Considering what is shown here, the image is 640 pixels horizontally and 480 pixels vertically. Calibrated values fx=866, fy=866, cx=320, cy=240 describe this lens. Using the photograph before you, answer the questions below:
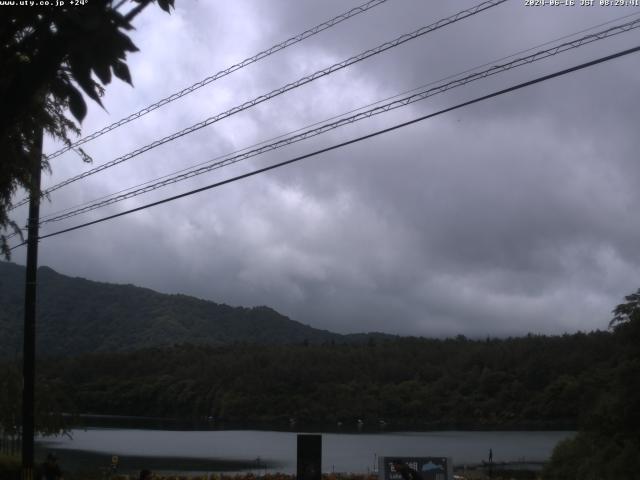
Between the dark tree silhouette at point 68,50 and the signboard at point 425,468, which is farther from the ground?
the dark tree silhouette at point 68,50

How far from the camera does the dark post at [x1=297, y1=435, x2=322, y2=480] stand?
15648 mm

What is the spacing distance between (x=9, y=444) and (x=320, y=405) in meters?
70.4

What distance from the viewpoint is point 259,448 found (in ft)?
213

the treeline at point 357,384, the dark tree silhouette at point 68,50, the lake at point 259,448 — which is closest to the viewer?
the dark tree silhouette at point 68,50

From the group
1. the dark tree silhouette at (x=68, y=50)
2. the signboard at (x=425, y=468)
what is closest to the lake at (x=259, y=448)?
the signboard at (x=425, y=468)

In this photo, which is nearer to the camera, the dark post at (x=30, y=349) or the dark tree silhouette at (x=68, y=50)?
the dark tree silhouette at (x=68, y=50)

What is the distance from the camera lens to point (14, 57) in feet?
23.5

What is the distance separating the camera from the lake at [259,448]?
47.9m

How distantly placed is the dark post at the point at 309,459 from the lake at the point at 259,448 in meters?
27.8

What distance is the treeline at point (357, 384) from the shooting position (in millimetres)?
89062

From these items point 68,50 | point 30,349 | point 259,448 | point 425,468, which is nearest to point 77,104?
point 68,50

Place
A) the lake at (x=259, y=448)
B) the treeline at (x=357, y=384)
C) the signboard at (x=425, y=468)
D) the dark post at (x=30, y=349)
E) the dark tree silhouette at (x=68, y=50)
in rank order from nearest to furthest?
the dark tree silhouette at (x=68, y=50)
the signboard at (x=425, y=468)
the dark post at (x=30, y=349)
the lake at (x=259, y=448)
the treeline at (x=357, y=384)

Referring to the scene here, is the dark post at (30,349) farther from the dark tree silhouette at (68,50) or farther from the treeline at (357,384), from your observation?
the treeline at (357,384)

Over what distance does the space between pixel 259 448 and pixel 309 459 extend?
50888 millimetres
